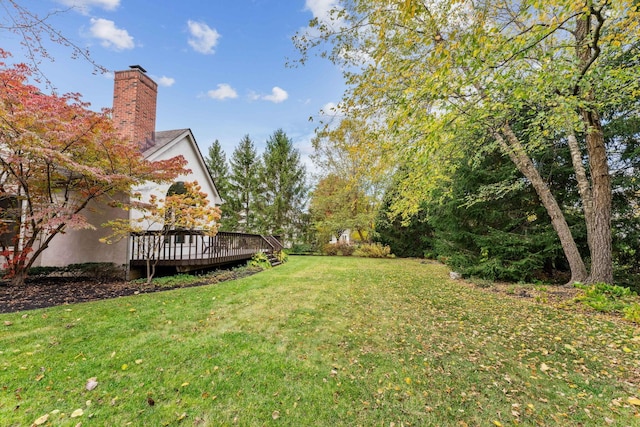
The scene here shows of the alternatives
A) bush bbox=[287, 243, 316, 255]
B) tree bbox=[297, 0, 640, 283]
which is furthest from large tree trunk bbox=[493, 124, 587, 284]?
bush bbox=[287, 243, 316, 255]

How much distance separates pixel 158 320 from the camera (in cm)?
434

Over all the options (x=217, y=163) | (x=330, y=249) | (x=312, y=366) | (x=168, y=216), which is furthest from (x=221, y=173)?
(x=312, y=366)

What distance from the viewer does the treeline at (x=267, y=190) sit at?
75.2 feet

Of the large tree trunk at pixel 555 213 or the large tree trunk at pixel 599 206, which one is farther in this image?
the large tree trunk at pixel 555 213

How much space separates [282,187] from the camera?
2339 cm

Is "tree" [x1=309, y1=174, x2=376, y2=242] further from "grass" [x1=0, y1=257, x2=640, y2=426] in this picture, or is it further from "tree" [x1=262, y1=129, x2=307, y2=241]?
"grass" [x1=0, y1=257, x2=640, y2=426]

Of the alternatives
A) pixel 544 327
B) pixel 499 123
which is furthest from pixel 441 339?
pixel 499 123

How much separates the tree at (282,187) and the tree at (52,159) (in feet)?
51.1

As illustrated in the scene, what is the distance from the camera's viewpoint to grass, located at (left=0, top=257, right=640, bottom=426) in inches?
92.9

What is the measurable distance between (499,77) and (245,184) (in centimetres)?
2163

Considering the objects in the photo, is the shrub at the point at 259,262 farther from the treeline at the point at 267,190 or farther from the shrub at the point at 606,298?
the treeline at the point at 267,190

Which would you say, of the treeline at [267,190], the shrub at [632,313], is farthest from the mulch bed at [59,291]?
the treeline at [267,190]

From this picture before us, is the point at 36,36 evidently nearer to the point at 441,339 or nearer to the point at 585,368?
the point at 441,339

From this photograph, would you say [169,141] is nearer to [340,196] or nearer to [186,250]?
[186,250]
